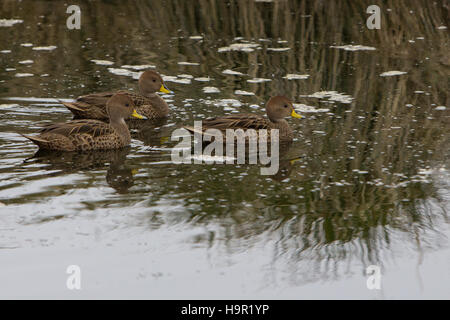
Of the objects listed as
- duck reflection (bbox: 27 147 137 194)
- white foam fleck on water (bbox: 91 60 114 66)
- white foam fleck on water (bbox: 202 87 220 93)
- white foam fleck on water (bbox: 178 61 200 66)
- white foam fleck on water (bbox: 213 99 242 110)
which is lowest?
duck reflection (bbox: 27 147 137 194)

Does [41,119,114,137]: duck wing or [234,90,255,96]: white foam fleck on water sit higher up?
[234,90,255,96]: white foam fleck on water

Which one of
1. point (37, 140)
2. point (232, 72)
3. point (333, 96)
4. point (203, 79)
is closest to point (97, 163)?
point (37, 140)

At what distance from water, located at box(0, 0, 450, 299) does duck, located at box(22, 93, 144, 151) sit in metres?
0.15

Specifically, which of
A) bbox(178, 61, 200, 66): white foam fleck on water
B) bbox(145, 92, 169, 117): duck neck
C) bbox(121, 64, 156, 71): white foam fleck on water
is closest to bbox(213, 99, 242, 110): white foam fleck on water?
bbox(145, 92, 169, 117): duck neck

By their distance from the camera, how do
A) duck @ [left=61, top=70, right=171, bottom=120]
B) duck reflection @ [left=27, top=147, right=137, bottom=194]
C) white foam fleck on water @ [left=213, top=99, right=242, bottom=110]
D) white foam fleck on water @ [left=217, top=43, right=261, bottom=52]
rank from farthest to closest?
white foam fleck on water @ [left=217, top=43, right=261, bottom=52] < white foam fleck on water @ [left=213, top=99, right=242, bottom=110] < duck @ [left=61, top=70, right=171, bottom=120] < duck reflection @ [left=27, top=147, right=137, bottom=194]

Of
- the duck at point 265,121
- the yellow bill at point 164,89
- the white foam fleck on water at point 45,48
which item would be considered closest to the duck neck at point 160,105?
the yellow bill at point 164,89

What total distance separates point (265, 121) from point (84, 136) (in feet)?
7.30

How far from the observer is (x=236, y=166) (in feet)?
29.4

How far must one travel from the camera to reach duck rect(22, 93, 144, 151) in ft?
A: 31.2

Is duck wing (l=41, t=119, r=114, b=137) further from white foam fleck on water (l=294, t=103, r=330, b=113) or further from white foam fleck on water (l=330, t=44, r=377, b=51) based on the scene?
white foam fleck on water (l=330, t=44, r=377, b=51)

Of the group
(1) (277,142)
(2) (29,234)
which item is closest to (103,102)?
(1) (277,142)

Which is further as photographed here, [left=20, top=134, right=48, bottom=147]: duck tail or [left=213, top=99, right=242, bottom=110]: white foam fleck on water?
[left=213, top=99, right=242, bottom=110]: white foam fleck on water

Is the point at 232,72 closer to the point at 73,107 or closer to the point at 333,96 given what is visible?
the point at 333,96

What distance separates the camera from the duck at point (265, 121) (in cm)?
993
